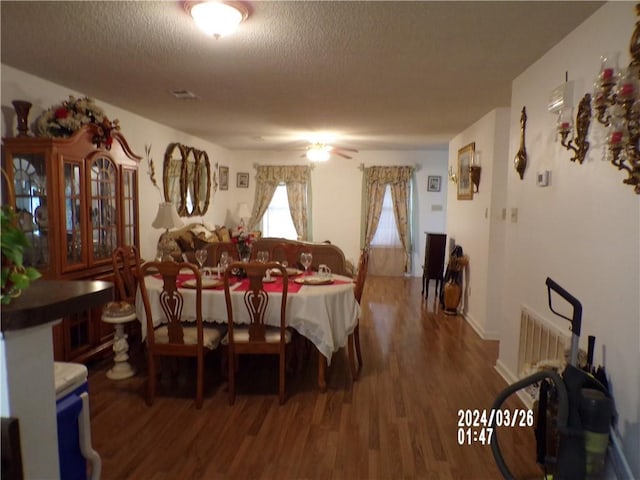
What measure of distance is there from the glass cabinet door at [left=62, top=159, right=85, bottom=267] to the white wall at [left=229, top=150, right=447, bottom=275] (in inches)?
199

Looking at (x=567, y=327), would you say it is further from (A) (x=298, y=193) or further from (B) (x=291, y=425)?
(A) (x=298, y=193)

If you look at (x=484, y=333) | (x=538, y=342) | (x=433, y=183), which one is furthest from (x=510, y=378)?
(x=433, y=183)

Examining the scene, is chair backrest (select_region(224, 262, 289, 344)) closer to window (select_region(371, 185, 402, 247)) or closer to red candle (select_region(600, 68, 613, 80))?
red candle (select_region(600, 68, 613, 80))

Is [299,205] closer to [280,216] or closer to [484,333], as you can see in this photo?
[280,216]

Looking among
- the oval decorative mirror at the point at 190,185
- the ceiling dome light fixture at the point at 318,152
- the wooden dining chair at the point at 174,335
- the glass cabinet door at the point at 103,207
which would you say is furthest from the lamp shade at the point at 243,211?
the wooden dining chair at the point at 174,335

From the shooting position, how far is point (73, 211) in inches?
130

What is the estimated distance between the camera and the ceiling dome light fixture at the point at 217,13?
200cm

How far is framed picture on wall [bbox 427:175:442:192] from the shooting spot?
26.0 feet

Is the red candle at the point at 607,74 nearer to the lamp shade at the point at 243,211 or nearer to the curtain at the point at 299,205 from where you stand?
the curtain at the point at 299,205

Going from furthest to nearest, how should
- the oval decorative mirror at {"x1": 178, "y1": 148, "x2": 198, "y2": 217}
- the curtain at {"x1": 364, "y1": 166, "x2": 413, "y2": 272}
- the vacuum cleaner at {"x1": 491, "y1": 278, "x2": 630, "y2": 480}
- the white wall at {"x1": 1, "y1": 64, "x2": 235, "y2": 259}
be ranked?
the curtain at {"x1": 364, "y1": 166, "x2": 413, "y2": 272} < the oval decorative mirror at {"x1": 178, "y1": 148, "x2": 198, "y2": 217} < the white wall at {"x1": 1, "y1": 64, "x2": 235, "y2": 259} < the vacuum cleaner at {"x1": 491, "y1": 278, "x2": 630, "y2": 480}

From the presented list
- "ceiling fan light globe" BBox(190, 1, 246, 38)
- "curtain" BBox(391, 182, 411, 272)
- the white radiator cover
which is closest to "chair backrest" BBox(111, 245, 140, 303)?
"ceiling fan light globe" BBox(190, 1, 246, 38)

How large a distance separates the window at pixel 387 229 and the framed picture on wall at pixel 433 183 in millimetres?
792

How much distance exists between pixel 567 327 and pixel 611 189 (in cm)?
88

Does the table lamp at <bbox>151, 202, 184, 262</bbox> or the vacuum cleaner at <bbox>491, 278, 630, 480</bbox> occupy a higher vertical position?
the table lamp at <bbox>151, 202, 184, 262</bbox>
